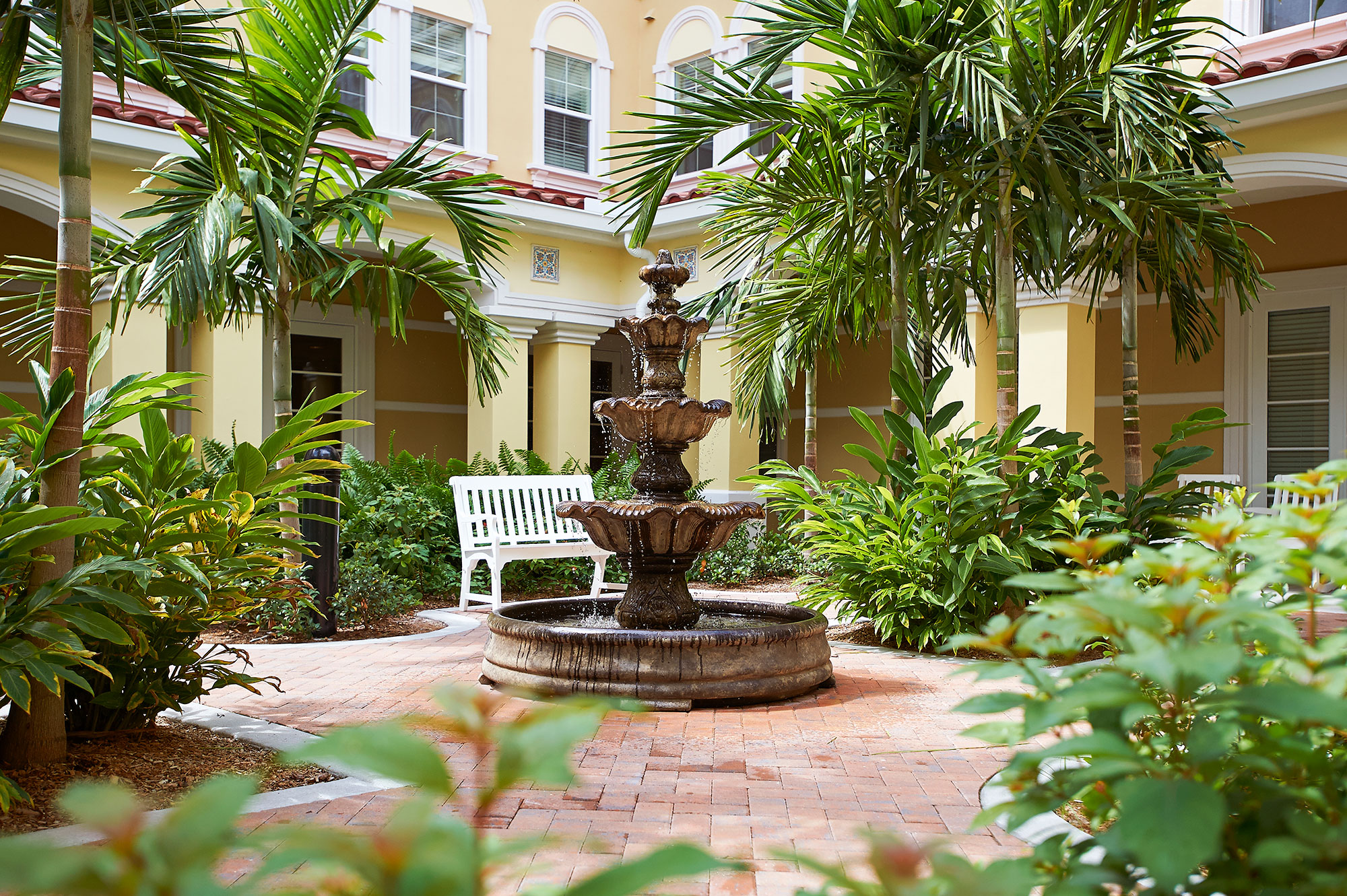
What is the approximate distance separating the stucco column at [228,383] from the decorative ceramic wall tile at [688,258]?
15.9 ft

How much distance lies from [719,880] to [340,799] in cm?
119

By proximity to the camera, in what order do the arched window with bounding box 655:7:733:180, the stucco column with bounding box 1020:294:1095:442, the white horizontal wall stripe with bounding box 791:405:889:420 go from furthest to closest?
the white horizontal wall stripe with bounding box 791:405:889:420 < the arched window with bounding box 655:7:733:180 < the stucco column with bounding box 1020:294:1095:442

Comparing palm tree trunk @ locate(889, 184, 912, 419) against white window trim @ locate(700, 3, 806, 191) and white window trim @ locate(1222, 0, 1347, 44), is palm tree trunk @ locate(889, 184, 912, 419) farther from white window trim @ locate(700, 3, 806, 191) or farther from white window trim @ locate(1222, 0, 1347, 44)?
white window trim @ locate(700, 3, 806, 191)

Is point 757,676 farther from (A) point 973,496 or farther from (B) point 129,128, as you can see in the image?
(B) point 129,128

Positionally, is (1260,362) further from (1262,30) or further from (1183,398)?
(1262,30)

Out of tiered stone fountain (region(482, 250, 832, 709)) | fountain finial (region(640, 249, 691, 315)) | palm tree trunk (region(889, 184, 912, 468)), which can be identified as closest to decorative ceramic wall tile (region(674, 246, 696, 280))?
palm tree trunk (region(889, 184, 912, 468))

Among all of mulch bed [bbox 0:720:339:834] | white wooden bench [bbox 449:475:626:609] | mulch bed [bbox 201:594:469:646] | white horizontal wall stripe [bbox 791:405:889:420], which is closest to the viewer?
mulch bed [bbox 0:720:339:834]

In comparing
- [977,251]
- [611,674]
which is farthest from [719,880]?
[977,251]

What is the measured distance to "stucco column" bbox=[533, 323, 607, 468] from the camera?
41.4 ft

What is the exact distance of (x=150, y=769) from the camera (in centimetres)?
319

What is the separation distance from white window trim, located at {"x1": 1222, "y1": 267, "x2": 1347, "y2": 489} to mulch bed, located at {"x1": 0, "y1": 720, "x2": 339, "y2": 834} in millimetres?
9979

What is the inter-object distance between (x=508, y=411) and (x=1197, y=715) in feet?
37.3

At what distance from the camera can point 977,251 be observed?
6.26 metres

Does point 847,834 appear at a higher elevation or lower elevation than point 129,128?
lower
